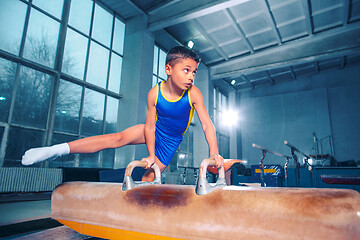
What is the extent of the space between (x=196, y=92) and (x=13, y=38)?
5.09 meters

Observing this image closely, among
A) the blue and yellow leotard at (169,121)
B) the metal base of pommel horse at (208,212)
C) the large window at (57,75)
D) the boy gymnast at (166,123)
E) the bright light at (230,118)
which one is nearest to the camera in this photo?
the metal base of pommel horse at (208,212)

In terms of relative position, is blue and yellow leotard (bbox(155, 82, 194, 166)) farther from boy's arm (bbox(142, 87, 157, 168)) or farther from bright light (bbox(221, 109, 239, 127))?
bright light (bbox(221, 109, 239, 127))

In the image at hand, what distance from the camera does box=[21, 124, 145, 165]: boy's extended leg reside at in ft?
4.75

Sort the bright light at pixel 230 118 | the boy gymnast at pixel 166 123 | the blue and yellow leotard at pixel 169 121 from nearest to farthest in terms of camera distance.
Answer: the boy gymnast at pixel 166 123 → the blue and yellow leotard at pixel 169 121 → the bright light at pixel 230 118

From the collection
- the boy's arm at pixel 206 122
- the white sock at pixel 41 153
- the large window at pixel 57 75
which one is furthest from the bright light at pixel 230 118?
the white sock at pixel 41 153

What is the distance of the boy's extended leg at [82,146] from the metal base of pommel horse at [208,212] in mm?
499

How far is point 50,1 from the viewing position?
5770mm

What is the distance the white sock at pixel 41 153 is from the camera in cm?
142

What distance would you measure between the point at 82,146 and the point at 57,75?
494 cm

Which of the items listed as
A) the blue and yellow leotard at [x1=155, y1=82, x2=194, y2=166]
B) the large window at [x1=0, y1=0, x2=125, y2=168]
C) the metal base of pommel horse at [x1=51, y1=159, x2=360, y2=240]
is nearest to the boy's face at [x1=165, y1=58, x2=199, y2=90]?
the blue and yellow leotard at [x1=155, y1=82, x2=194, y2=166]

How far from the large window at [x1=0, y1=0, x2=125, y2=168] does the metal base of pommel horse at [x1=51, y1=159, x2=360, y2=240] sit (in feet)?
15.8

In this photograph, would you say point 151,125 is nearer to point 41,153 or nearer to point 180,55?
point 180,55

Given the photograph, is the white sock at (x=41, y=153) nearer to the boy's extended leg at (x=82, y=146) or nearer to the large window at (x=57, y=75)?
the boy's extended leg at (x=82, y=146)

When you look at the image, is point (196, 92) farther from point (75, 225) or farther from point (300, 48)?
point (300, 48)
